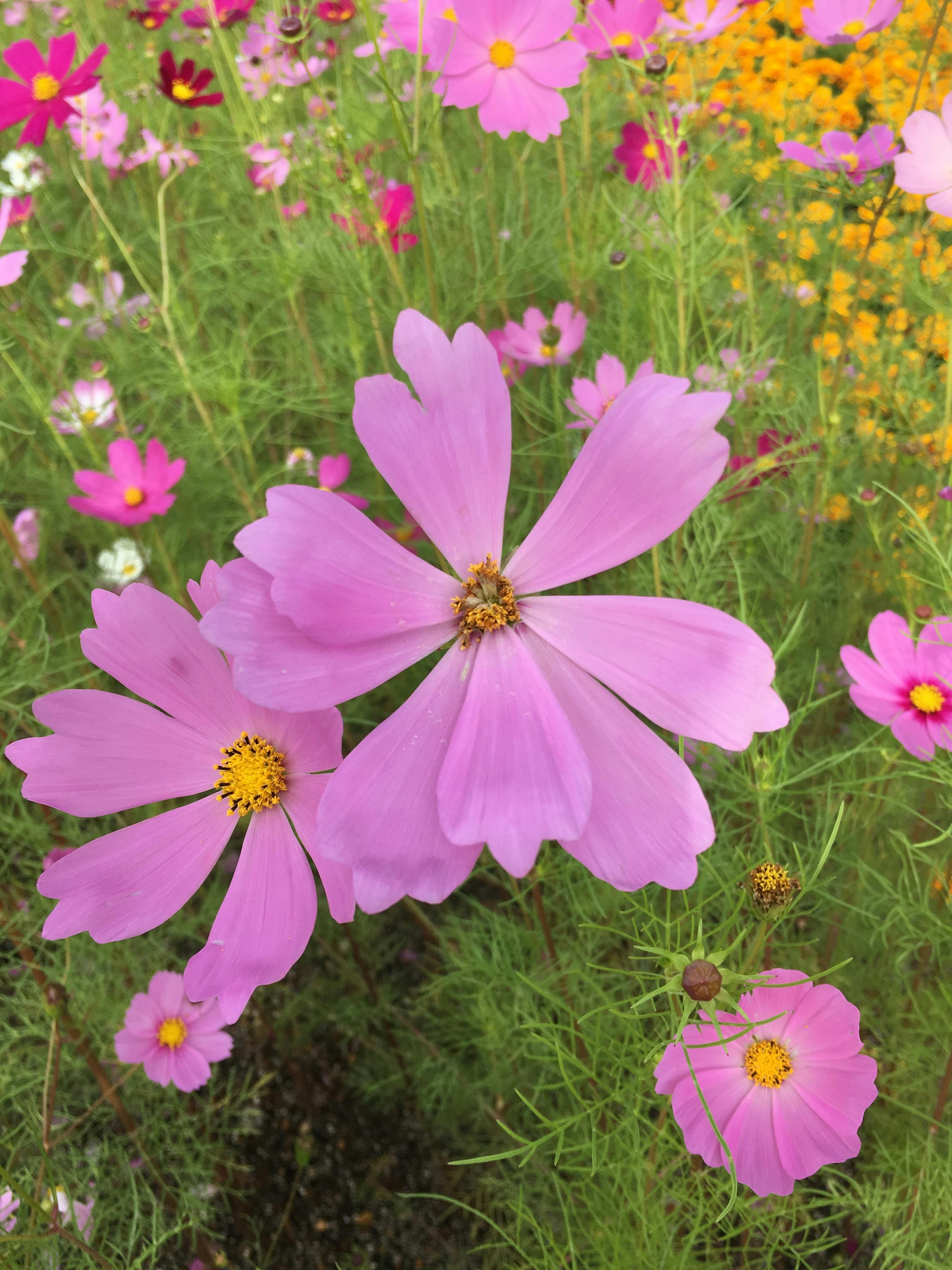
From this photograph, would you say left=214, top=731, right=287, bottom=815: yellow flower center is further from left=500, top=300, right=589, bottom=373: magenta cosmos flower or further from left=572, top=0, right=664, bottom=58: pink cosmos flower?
left=572, top=0, right=664, bottom=58: pink cosmos flower

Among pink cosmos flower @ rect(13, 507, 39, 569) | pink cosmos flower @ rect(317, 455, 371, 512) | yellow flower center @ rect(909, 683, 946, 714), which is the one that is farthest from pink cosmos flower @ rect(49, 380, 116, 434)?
yellow flower center @ rect(909, 683, 946, 714)

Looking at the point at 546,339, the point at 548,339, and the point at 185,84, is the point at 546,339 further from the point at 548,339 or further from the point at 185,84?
the point at 185,84

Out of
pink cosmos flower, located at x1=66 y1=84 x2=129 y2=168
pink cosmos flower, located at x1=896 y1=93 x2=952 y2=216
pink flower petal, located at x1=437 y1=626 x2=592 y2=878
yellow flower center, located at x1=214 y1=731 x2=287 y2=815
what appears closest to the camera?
pink flower petal, located at x1=437 y1=626 x2=592 y2=878

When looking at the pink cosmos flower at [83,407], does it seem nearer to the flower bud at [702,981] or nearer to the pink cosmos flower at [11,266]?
the pink cosmos flower at [11,266]

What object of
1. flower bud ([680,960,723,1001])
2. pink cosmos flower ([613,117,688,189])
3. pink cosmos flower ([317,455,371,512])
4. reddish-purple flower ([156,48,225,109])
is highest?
reddish-purple flower ([156,48,225,109])

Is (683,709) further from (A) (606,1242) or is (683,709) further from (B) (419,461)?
(A) (606,1242)

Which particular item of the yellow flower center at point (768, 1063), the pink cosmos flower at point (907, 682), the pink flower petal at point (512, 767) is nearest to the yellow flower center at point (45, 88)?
the pink flower petal at point (512, 767)
